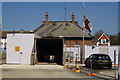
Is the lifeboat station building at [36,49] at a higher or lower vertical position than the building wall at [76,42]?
lower

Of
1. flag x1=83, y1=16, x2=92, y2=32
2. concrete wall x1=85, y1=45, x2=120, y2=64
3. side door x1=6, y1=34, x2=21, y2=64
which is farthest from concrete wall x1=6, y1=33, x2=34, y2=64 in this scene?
concrete wall x1=85, y1=45, x2=120, y2=64

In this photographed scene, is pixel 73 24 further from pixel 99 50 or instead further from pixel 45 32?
pixel 99 50

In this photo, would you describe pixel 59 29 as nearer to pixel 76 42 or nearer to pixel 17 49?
pixel 76 42

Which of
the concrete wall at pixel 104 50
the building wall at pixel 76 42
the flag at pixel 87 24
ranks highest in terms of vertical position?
the flag at pixel 87 24

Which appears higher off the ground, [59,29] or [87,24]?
[59,29]

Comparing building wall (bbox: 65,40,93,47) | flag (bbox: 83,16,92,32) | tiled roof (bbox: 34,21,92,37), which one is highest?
tiled roof (bbox: 34,21,92,37)

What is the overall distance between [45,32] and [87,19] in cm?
→ 3004

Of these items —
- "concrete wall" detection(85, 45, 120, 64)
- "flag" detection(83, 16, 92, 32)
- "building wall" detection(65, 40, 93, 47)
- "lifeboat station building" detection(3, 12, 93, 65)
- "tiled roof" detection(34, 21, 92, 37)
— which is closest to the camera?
"lifeboat station building" detection(3, 12, 93, 65)

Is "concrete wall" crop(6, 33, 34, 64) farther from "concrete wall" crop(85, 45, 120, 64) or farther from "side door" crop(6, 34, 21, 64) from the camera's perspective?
"concrete wall" crop(85, 45, 120, 64)

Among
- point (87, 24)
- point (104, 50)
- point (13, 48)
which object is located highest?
point (87, 24)

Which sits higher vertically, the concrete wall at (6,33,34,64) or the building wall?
the building wall

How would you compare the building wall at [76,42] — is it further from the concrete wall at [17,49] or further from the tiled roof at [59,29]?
the concrete wall at [17,49]

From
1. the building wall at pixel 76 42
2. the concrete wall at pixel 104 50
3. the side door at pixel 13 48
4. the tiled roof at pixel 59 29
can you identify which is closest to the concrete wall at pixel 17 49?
the side door at pixel 13 48

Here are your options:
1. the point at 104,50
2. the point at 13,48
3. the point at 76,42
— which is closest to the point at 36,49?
the point at 13,48
